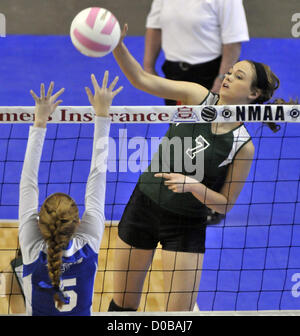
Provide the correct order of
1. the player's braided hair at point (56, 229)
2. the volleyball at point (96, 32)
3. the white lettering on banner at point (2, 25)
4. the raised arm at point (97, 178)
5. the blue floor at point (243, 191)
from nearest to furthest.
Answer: the player's braided hair at point (56, 229) → the raised arm at point (97, 178) → the volleyball at point (96, 32) → the blue floor at point (243, 191) → the white lettering on banner at point (2, 25)

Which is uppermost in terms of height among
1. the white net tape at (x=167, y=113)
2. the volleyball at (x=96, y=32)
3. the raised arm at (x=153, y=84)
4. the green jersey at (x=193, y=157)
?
the volleyball at (x=96, y=32)

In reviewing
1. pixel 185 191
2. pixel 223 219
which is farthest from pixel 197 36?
pixel 185 191

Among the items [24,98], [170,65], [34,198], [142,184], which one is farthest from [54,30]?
[34,198]

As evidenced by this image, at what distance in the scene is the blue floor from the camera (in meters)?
4.80

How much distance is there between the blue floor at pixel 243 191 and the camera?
4.80 metres

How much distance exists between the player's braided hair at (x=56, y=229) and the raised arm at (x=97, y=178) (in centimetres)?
11

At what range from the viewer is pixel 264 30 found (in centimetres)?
980

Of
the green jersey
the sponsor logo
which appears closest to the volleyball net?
the sponsor logo

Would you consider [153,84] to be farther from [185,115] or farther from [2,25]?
[2,25]

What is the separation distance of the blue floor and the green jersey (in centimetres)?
41

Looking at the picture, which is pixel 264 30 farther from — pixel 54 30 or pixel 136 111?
pixel 136 111

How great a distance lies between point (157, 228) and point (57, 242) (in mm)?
947

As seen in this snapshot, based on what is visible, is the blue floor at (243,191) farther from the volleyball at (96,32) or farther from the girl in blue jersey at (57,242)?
the volleyball at (96,32)

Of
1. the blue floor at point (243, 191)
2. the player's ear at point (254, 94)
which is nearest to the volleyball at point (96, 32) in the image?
the player's ear at point (254, 94)
